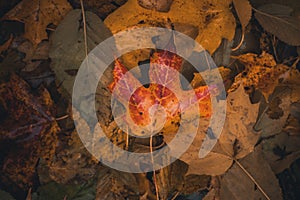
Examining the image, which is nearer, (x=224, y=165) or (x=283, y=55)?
(x=224, y=165)

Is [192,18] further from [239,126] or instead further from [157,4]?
[239,126]

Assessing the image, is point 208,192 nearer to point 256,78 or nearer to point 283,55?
point 256,78

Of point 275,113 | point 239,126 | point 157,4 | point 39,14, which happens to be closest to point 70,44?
point 39,14

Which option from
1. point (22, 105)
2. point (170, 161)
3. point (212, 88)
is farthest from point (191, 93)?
point (22, 105)

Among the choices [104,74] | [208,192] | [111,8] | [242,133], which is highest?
[111,8]

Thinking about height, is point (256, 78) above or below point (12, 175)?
above
